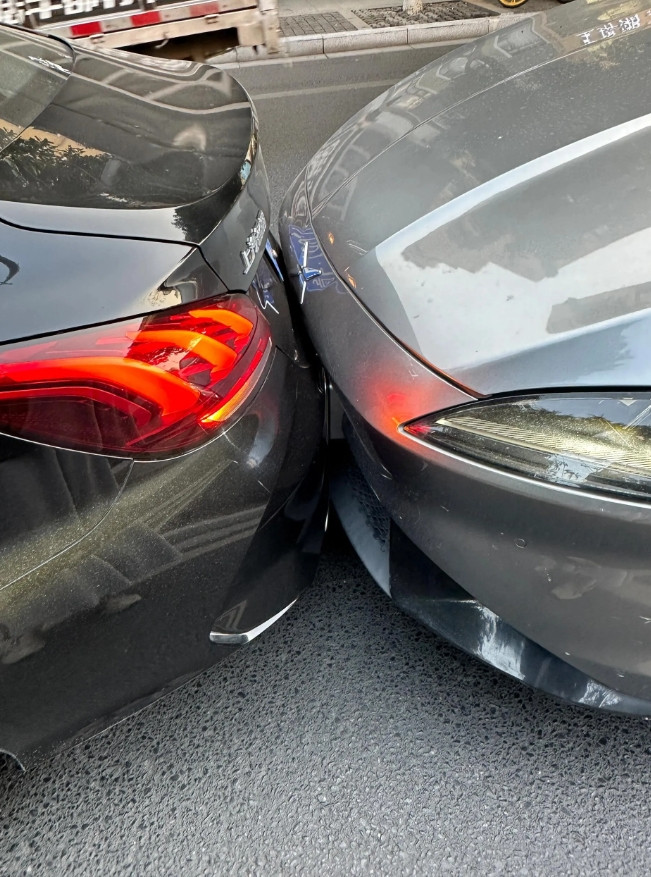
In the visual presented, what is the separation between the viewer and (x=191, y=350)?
1238 millimetres

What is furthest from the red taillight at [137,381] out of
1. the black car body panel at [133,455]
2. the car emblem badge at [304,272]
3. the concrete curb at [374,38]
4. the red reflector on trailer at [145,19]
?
the concrete curb at [374,38]

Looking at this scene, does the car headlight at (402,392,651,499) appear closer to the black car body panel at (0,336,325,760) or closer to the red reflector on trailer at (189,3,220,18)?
the black car body panel at (0,336,325,760)

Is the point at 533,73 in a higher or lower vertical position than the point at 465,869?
higher

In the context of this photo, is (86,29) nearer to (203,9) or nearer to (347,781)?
(203,9)

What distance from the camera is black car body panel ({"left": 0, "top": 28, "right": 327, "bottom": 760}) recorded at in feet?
3.86

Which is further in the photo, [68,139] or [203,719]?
[203,719]

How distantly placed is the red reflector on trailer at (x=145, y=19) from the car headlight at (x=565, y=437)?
512cm

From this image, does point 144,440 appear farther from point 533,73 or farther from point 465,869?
point 533,73

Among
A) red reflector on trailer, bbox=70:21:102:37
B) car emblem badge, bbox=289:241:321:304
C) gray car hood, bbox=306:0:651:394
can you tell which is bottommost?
car emblem badge, bbox=289:241:321:304

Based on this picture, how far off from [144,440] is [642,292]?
918mm

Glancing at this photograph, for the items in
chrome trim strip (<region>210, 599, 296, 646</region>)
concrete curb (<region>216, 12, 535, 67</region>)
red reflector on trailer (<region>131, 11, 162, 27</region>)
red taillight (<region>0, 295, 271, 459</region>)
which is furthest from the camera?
concrete curb (<region>216, 12, 535, 67</region>)

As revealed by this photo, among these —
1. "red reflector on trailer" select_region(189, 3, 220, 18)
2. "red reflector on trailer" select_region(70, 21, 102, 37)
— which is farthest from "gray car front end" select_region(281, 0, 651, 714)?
"red reflector on trailer" select_region(70, 21, 102, 37)

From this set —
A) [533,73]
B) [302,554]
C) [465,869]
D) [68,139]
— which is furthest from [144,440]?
[533,73]

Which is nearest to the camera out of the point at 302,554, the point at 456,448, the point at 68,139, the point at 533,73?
the point at 456,448
